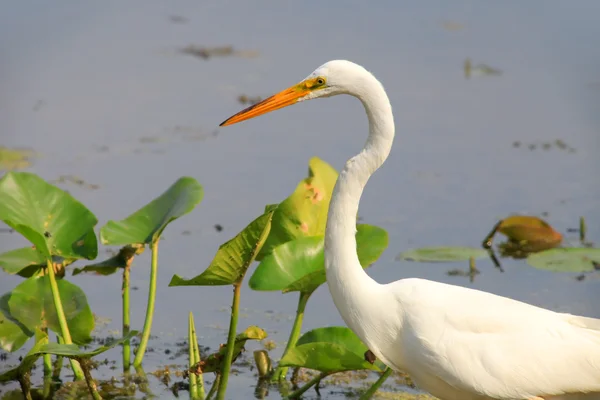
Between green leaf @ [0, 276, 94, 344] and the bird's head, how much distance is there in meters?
1.09

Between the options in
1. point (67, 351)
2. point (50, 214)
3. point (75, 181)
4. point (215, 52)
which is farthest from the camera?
point (215, 52)

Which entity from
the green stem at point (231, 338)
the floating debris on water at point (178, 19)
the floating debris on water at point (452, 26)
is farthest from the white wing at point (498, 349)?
the floating debris on water at point (178, 19)

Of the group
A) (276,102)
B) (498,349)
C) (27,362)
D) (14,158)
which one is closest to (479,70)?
(14,158)

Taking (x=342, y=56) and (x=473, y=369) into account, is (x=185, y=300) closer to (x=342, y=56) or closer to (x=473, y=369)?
(x=473, y=369)

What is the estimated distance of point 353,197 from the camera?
3.83m

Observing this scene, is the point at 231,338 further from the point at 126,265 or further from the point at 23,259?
the point at 23,259

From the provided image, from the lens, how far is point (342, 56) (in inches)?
357

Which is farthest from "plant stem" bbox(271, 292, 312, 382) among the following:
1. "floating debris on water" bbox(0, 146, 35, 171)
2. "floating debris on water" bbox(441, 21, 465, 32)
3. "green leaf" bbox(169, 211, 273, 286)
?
"floating debris on water" bbox(441, 21, 465, 32)

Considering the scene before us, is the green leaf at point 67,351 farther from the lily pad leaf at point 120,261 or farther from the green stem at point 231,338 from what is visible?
the lily pad leaf at point 120,261

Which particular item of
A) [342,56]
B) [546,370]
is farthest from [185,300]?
[342,56]

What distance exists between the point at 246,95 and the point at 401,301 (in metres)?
5.07

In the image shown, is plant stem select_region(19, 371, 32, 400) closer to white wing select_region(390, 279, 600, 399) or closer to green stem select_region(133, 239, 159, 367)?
green stem select_region(133, 239, 159, 367)

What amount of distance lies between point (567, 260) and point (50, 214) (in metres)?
2.90

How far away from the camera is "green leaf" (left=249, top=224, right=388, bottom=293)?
4227mm
